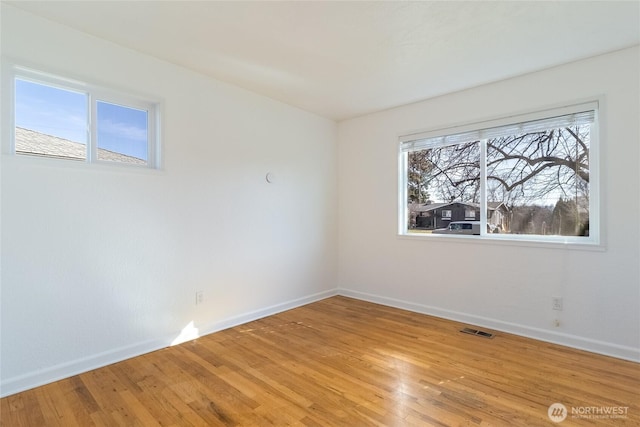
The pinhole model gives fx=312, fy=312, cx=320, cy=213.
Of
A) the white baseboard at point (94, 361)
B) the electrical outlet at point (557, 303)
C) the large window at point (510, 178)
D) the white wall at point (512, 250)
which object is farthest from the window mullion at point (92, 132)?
the electrical outlet at point (557, 303)

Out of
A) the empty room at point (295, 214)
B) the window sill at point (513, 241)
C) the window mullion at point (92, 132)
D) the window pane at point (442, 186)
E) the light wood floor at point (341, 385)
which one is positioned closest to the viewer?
the light wood floor at point (341, 385)

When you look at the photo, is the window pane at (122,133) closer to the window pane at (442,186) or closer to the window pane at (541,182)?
the window pane at (442,186)

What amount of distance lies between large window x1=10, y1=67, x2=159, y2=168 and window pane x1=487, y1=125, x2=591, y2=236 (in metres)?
3.41

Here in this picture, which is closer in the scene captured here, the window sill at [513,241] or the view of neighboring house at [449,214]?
the window sill at [513,241]

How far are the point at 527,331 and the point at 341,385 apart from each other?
2.03 metres

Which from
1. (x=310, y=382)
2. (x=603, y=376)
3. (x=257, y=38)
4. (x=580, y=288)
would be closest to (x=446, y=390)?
(x=310, y=382)

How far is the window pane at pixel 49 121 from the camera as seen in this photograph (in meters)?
2.18

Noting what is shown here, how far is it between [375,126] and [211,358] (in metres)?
3.29

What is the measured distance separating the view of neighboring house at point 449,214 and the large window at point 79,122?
9.72ft

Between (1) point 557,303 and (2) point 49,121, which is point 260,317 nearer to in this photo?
(2) point 49,121

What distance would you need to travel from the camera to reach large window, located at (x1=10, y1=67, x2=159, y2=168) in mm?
2188

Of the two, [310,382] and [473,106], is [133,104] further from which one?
[473,106]

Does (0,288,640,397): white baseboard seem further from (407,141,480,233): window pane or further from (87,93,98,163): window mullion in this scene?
(87,93,98,163): window mullion

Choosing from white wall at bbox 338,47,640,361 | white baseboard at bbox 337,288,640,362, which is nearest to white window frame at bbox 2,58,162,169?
white wall at bbox 338,47,640,361
